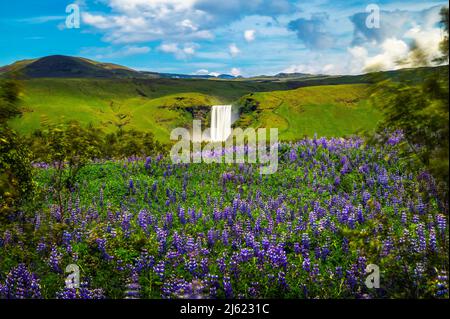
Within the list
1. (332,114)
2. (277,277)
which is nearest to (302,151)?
(277,277)

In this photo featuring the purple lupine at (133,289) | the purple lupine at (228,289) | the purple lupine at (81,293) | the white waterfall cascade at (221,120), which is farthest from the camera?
the white waterfall cascade at (221,120)

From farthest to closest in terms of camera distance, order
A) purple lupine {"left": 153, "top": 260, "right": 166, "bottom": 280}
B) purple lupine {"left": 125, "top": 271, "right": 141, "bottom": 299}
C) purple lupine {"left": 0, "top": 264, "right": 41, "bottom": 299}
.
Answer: purple lupine {"left": 153, "top": 260, "right": 166, "bottom": 280}
purple lupine {"left": 0, "top": 264, "right": 41, "bottom": 299}
purple lupine {"left": 125, "top": 271, "right": 141, "bottom": 299}

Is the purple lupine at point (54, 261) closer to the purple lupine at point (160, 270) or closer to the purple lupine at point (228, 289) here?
the purple lupine at point (160, 270)

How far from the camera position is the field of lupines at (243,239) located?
8255mm

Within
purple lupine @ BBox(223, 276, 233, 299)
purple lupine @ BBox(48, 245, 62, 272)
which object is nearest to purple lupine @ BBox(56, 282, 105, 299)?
purple lupine @ BBox(48, 245, 62, 272)

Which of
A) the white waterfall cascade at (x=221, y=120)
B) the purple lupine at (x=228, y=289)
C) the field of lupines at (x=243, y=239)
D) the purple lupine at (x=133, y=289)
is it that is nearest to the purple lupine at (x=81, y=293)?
the field of lupines at (x=243, y=239)

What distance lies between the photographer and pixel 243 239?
10.9 metres

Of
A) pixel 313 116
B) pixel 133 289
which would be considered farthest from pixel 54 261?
pixel 313 116

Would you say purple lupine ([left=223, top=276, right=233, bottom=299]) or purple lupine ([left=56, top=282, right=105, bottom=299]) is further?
purple lupine ([left=223, top=276, right=233, bottom=299])

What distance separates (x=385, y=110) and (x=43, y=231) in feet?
29.1

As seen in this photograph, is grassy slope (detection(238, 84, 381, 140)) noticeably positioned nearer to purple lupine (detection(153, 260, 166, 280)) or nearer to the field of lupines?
the field of lupines

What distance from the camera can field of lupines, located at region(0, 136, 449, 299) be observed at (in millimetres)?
8255

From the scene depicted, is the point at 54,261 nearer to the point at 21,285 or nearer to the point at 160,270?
the point at 21,285

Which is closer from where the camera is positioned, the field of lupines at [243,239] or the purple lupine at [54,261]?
the field of lupines at [243,239]
